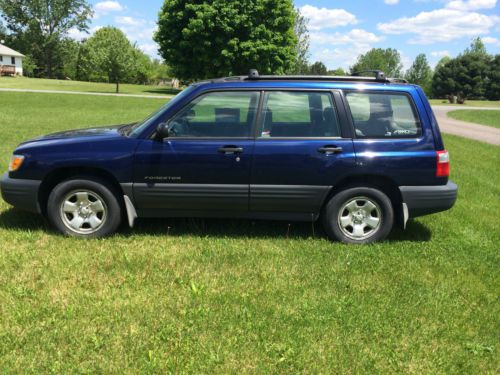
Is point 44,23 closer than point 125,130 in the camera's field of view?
No

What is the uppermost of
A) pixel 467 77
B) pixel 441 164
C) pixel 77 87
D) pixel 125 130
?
pixel 467 77

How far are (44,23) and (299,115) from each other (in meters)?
89.0

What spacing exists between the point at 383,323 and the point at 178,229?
263 centimetres

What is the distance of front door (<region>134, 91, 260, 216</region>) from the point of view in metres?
4.62

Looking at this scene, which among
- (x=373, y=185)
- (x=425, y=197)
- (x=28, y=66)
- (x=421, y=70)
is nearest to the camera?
(x=425, y=197)

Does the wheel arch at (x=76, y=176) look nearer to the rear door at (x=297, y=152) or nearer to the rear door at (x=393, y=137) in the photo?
the rear door at (x=297, y=152)

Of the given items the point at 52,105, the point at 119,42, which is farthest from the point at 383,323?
the point at 119,42

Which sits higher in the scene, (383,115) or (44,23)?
(44,23)

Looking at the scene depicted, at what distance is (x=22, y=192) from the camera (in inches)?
185

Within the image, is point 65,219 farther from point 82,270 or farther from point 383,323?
point 383,323

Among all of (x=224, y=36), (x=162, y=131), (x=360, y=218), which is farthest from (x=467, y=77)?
(x=162, y=131)

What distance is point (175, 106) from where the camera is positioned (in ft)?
15.4

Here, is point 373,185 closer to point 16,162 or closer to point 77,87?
point 16,162

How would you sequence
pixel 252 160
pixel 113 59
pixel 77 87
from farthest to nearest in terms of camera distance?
pixel 77 87, pixel 113 59, pixel 252 160
